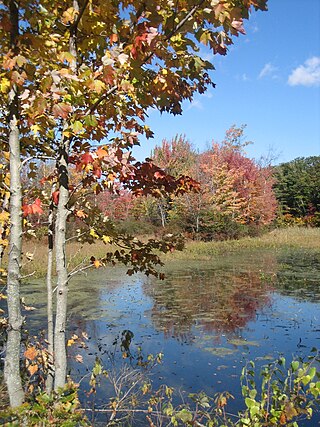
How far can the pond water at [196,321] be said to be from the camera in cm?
573

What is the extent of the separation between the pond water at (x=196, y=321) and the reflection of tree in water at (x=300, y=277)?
1.3 inches

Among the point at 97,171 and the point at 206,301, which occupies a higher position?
the point at 97,171

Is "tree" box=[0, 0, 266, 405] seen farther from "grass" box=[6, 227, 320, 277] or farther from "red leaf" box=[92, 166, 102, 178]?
"grass" box=[6, 227, 320, 277]

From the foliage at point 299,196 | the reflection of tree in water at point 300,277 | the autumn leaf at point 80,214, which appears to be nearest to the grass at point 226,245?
the reflection of tree in water at point 300,277

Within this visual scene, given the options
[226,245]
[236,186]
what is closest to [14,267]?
[226,245]

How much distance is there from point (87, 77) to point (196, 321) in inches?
268

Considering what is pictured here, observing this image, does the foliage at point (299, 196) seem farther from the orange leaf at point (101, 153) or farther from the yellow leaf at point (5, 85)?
the yellow leaf at point (5, 85)

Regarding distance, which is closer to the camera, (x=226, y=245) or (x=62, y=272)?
(x=62, y=272)

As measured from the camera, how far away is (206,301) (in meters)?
10.3

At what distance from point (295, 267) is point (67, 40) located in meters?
15.6

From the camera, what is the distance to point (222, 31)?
2.15m

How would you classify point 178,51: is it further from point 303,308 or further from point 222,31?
point 303,308

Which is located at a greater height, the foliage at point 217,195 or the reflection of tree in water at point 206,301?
the foliage at point 217,195

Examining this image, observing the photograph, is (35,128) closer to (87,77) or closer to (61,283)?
(87,77)
